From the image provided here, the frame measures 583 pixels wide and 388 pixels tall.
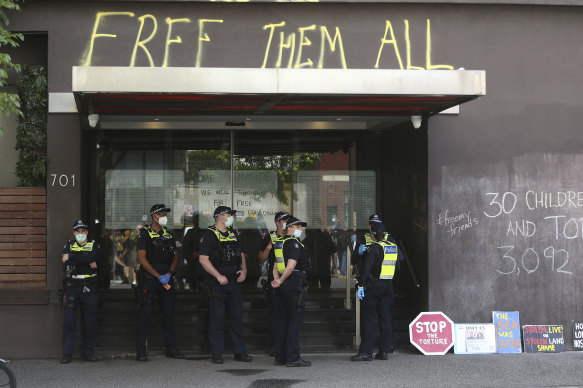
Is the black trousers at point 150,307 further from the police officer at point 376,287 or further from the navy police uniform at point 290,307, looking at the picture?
the police officer at point 376,287

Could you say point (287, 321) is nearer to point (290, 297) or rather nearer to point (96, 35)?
point (290, 297)

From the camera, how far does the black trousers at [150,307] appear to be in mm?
9875

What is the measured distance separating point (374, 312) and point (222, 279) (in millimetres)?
2160

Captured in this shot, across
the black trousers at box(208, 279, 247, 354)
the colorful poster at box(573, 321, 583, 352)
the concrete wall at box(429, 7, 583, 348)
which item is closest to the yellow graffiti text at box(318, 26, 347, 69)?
the concrete wall at box(429, 7, 583, 348)

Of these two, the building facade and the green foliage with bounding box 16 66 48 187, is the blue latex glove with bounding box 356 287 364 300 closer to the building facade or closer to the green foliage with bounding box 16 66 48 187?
the building facade

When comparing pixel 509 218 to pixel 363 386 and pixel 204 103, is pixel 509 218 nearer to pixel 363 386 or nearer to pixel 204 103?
pixel 363 386

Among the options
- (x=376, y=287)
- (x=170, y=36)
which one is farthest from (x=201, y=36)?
(x=376, y=287)

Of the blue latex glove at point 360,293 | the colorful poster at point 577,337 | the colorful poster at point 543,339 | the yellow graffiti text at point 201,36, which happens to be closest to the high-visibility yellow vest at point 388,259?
the blue latex glove at point 360,293

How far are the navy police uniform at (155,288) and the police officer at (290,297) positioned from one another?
5.00 feet

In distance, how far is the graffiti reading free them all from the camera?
1052 cm

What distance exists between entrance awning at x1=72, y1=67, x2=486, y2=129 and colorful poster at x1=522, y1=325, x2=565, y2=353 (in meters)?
3.58

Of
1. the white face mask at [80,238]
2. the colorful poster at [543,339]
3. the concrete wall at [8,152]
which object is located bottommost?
the colorful poster at [543,339]

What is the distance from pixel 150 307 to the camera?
9.92 metres

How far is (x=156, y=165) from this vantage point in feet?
41.8
